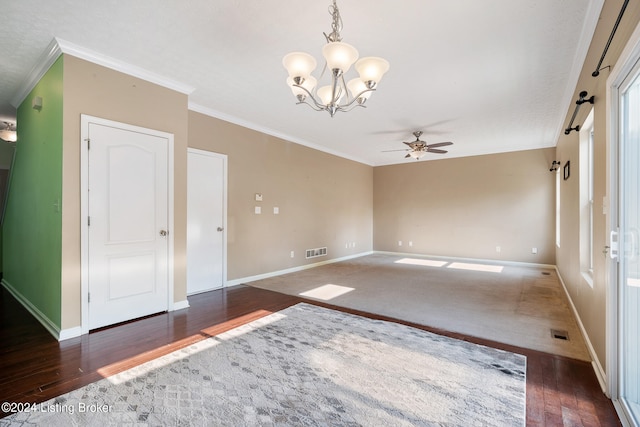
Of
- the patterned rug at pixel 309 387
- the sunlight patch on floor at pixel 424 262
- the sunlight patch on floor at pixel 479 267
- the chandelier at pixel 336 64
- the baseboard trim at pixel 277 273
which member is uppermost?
the chandelier at pixel 336 64

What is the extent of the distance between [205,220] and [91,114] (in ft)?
6.40

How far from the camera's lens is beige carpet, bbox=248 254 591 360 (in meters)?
2.97

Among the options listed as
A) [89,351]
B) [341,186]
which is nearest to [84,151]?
[89,351]

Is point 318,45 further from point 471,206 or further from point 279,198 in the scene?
point 471,206

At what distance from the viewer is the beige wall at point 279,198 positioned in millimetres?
4828

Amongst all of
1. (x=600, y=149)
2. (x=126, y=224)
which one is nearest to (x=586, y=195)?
(x=600, y=149)

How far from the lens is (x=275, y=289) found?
459 centimetres

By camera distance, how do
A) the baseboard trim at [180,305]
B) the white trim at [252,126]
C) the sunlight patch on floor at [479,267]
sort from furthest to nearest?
the sunlight patch on floor at [479,267] < the white trim at [252,126] < the baseboard trim at [180,305]

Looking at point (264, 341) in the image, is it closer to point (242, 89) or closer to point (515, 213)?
point (242, 89)

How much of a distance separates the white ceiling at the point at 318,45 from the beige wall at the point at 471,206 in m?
2.63

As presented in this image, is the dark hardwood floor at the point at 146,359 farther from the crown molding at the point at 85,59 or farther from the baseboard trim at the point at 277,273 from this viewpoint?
the crown molding at the point at 85,59

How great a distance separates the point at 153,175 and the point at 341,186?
4.88m

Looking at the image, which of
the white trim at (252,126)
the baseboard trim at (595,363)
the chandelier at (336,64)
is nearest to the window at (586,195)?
the baseboard trim at (595,363)

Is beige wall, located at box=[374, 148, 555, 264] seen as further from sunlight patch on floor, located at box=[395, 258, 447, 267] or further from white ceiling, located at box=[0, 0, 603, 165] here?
white ceiling, located at box=[0, 0, 603, 165]
